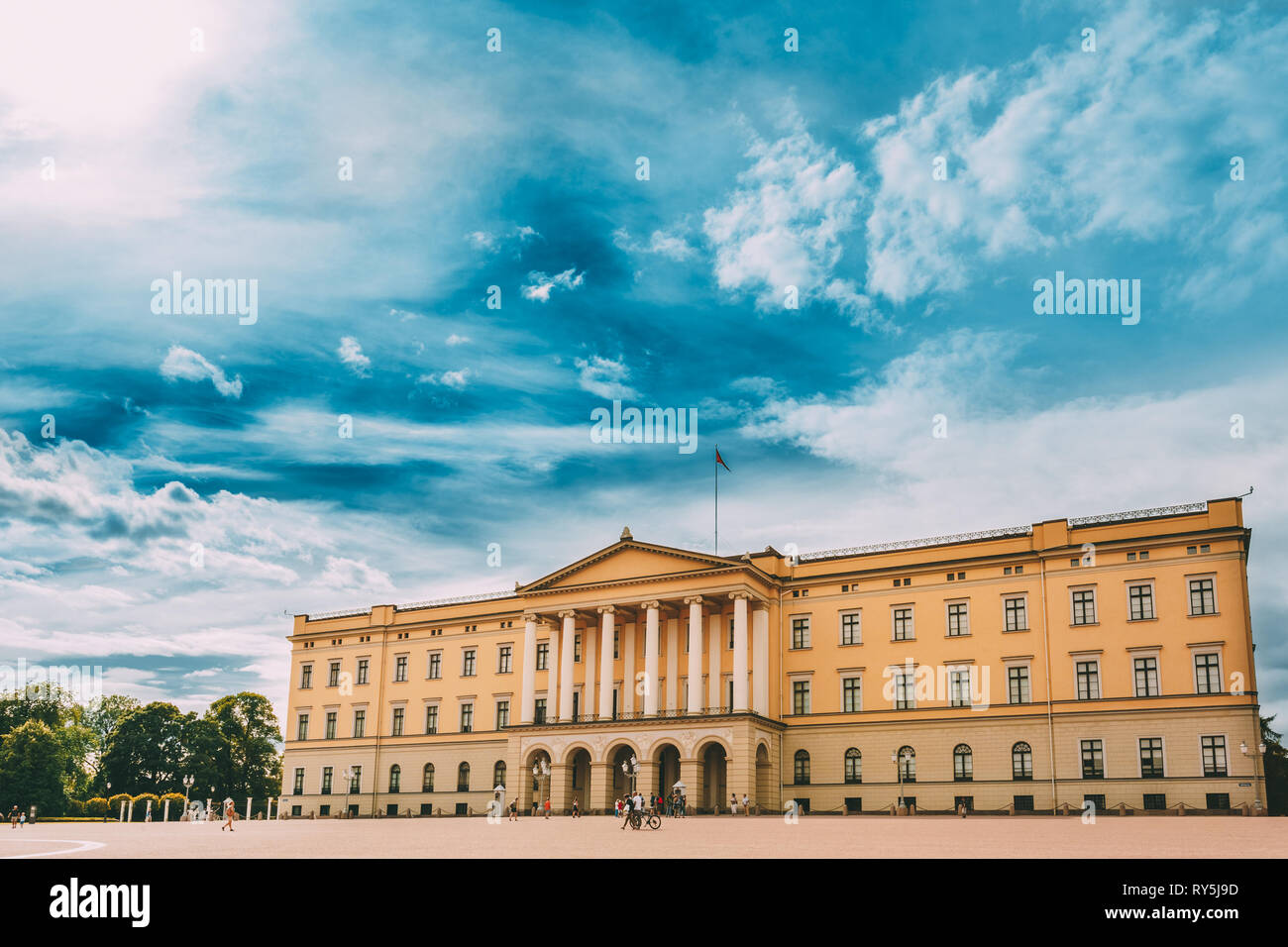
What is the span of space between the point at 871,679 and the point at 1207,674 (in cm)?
1535

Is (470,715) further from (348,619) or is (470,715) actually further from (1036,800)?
(1036,800)

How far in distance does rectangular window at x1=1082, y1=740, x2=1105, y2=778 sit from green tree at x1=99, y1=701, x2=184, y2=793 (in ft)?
218

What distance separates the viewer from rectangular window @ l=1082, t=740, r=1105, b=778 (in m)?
47.7

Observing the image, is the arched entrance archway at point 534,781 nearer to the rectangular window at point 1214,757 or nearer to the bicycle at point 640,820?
the bicycle at point 640,820

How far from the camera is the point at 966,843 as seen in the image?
77.7ft

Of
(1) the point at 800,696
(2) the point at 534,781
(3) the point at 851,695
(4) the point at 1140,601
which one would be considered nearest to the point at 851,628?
(3) the point at 851,695

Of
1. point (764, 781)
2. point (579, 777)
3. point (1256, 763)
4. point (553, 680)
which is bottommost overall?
point (579, 777)

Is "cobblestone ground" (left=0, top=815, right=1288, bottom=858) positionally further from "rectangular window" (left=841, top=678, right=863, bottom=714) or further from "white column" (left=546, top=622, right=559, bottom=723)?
"white column" (left=546, top=622, right=559, bottom=723)

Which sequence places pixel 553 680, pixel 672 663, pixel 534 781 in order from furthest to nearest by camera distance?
1. pixel 553 680
2. pixel 534 781
3. pixel 672 663

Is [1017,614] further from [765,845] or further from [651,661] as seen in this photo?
[765,845]

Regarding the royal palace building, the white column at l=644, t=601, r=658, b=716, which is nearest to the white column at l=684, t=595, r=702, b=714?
the royal palace building

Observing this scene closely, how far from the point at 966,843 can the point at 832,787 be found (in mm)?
31141

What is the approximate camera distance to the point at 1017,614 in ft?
168

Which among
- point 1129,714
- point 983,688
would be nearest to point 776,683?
point 983,688
